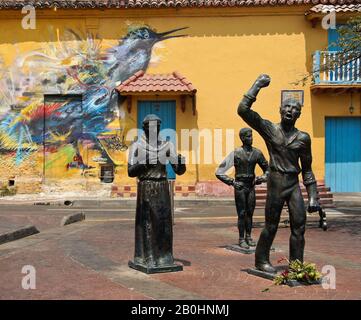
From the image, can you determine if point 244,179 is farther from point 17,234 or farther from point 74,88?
point 74,88

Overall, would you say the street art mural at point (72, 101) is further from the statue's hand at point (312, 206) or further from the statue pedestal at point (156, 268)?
the statue's hand at point (312, 206)

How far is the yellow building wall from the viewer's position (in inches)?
719

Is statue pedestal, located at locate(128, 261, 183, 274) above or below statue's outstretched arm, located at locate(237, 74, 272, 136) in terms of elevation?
below

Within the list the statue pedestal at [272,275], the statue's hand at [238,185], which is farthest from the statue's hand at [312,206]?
the statue's hand at [238,185]

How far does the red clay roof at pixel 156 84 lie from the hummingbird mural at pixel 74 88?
474 mm

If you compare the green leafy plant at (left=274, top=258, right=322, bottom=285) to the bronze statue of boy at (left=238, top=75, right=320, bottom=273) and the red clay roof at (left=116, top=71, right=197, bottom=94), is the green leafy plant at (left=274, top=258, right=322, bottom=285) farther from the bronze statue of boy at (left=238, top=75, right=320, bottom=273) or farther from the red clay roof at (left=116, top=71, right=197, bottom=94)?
the red clay roof at (left=116, top=71, right=197, bottom=94)

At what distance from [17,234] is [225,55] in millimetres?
10580

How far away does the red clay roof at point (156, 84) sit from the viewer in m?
17.4

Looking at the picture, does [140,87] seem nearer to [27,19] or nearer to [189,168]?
[189,168]

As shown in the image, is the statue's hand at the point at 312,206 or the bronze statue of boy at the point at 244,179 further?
the bronze statue of boy at the point at 244,179

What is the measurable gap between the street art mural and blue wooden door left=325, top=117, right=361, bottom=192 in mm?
5969

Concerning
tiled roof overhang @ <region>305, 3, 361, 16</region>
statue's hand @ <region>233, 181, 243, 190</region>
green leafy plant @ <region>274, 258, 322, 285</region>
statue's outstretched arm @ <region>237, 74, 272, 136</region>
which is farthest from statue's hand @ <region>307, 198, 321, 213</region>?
tiled roof overhang @ <region>305, 3, 361, 16</region>

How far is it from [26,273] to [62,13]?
517 inches
